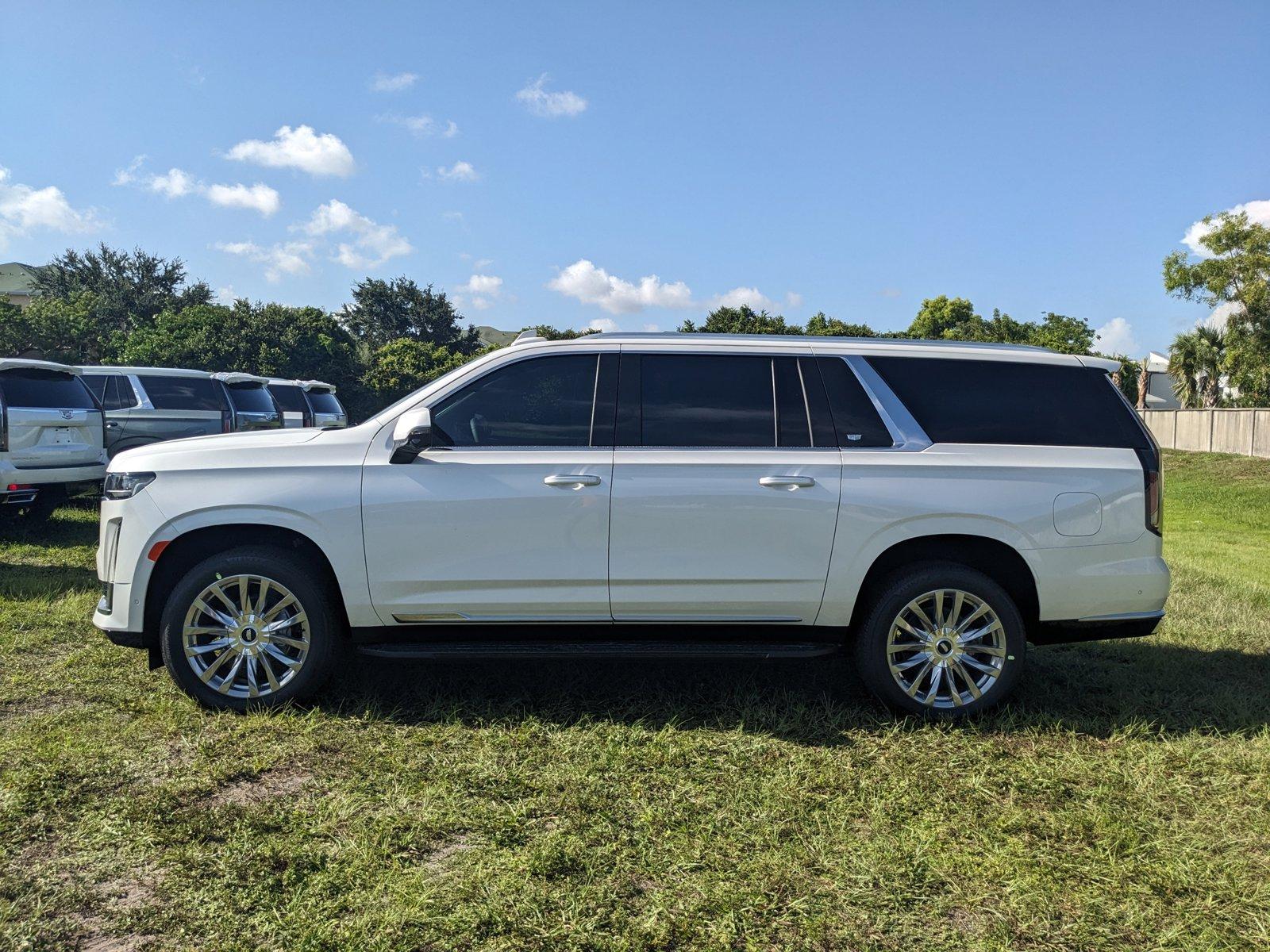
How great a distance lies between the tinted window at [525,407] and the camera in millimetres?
4590

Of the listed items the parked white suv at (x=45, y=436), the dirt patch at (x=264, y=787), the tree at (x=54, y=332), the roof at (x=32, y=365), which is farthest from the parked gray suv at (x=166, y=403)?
the tree at (x=54, y=332)

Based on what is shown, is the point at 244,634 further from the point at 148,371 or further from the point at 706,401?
the point at 148,371

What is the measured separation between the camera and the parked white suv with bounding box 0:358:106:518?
29.0 ft

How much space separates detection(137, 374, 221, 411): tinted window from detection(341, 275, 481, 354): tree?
196 ft

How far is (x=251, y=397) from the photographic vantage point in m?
13.6

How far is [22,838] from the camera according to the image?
3.34 m

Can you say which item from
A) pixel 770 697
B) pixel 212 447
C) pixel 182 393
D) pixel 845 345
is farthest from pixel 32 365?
pixel 845 345

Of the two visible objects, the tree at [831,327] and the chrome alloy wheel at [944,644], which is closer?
the chrome alloy wheel at [944,644]

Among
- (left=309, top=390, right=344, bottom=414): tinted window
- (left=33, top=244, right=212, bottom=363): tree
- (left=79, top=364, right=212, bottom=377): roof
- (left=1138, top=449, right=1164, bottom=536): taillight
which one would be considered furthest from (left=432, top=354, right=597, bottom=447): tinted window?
(left=33, top=244, right=212, bottom=363): tree

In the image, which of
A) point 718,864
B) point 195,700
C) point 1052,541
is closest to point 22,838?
point 195,700

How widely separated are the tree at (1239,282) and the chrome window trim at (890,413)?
33.5m

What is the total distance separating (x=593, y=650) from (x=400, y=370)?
45.0 m

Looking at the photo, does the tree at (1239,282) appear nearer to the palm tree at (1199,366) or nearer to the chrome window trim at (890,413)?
the palm tree at (1199,366)

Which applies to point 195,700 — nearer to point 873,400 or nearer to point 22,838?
point 22,838
